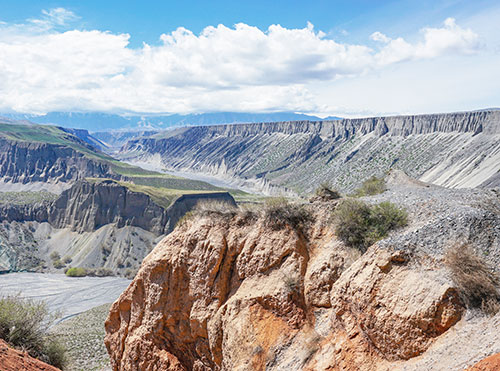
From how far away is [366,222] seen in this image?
41.2ft

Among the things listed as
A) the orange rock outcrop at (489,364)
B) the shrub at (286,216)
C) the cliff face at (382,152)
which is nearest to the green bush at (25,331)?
the shrub at (286,216)

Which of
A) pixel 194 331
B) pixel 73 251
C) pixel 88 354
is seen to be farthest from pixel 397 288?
pixel 73 251

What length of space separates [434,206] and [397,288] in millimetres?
3847

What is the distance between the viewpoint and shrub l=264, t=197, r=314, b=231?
14336 millimetres

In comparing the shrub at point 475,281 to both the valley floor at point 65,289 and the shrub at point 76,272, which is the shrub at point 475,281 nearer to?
the valley floor at point 65,289

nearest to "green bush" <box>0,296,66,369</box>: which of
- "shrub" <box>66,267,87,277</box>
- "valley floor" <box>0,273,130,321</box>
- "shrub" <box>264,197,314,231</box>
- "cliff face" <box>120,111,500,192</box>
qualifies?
"shrub" <box>264,197,314,231</box>

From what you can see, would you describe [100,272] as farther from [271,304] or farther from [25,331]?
[271,304]

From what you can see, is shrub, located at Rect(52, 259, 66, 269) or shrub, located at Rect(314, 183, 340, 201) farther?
shrub, located at Rect(52, 259, 66, 269)

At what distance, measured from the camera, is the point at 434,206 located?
1213cm

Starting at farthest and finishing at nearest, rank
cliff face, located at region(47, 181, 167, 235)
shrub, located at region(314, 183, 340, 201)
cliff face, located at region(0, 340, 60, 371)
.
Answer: cliff face, located at region(47, 181, 167, 235) → shrub, located at region(314, 183, 340, 201) → cliff face, located at region(0, 340, 60, 371)

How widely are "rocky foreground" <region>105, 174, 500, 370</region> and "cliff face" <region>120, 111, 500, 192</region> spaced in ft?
202

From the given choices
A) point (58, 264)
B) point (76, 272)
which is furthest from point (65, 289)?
A: point (58, 264)

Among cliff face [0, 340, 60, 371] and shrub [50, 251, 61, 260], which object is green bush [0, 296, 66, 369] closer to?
cliff face [0, 340, 60, 371]

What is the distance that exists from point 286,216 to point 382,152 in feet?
398
